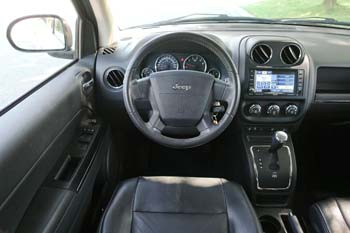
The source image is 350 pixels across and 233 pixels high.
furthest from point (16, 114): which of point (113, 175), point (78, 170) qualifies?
point (113, 175)

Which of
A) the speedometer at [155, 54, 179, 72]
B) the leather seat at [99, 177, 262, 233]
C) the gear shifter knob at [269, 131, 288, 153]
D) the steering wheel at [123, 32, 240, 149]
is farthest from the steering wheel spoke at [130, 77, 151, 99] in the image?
the gear shifter knob at [269, 131, 288, 153]

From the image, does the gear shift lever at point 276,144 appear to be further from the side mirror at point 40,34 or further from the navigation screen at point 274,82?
the side mirror at point 40,34

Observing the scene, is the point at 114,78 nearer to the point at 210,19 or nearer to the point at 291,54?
the point at 210,19

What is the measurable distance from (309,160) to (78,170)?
5.42 ft

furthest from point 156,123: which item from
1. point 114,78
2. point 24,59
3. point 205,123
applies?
point 24,59

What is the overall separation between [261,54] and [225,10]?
525mm

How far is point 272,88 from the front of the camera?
2086mm

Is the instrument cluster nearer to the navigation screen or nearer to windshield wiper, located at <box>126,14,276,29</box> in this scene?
the navigation screen

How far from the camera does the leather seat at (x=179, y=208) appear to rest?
155cm

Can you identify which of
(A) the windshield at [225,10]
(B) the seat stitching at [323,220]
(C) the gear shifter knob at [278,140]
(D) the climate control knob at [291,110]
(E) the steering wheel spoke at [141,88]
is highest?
(A) the windshield at [225,10]

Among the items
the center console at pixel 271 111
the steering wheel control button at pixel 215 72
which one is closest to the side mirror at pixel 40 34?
the steering wheel control button at pixel 215 72

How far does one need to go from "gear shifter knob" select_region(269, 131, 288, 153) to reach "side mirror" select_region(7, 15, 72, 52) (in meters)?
1.12

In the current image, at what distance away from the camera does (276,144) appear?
2049 millimetres

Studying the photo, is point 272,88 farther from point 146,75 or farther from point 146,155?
point 146,155
